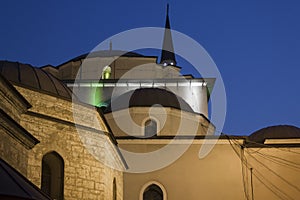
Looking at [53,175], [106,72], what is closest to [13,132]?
[53,175]

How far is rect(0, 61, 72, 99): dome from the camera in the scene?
43.0 ft

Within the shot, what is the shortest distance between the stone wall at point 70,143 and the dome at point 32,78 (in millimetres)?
501

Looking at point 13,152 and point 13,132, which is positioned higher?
point 13,132

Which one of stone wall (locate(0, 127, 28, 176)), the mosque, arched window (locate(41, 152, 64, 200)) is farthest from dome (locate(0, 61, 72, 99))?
stone wall (locate(0, 127, 28, 176))

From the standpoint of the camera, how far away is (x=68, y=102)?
1270cm

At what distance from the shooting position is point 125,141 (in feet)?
59.1

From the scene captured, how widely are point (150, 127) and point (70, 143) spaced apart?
271 inches

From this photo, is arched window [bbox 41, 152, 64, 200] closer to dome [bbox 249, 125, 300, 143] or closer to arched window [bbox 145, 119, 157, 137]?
arched window [bbox 145, 119, 157, 137]

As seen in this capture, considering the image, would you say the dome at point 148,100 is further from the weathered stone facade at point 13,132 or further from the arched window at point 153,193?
the weathered stone facade at point 13,132

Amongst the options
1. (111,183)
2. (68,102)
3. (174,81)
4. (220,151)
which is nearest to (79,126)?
(68,102)

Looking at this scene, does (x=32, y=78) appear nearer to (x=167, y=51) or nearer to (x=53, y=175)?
(x=53, y=175)

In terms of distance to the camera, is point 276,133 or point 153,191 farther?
point 276,133

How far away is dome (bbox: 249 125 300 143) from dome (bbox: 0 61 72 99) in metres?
8.68

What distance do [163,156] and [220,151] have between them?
1.77 m
